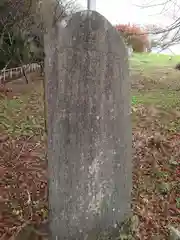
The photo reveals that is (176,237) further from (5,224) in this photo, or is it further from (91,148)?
(5,224)

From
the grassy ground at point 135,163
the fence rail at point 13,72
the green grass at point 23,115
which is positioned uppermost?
the fence rail at point 13,72

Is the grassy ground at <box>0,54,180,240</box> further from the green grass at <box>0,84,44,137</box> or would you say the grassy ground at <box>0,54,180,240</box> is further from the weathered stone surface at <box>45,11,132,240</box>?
the weathered stone surface at <box>45,11,132,240</box>

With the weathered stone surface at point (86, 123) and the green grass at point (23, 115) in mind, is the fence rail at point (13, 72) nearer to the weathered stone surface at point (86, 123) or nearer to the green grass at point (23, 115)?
the green grass at point (23, 115)

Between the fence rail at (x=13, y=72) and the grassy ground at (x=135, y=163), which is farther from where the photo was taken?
the fence rail at (x=13, y=72)

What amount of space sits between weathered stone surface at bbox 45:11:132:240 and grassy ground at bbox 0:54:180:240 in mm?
451

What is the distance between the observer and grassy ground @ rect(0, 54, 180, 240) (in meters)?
3.11

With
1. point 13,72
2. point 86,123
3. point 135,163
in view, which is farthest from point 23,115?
point 86,123

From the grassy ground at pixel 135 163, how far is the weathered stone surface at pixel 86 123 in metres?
0.45

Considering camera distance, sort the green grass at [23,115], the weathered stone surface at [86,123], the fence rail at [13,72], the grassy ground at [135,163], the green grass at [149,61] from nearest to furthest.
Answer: the weathered stone surface at [86,123]
the grassy ground at [135,163]
the green grass at [23,115]
the fence rail at [13,72]
the green grass at [149,61]

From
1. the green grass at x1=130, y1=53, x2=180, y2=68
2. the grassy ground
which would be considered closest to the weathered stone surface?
the grassy ground

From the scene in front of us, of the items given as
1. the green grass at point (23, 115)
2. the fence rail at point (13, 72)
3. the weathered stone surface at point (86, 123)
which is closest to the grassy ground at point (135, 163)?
the green grass at point (23, 115)

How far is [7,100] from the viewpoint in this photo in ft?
24.4

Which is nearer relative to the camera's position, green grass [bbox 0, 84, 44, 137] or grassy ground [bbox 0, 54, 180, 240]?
grassy ground [bbox 0, 54, 180, 240]

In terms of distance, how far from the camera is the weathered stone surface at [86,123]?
2443 mm
